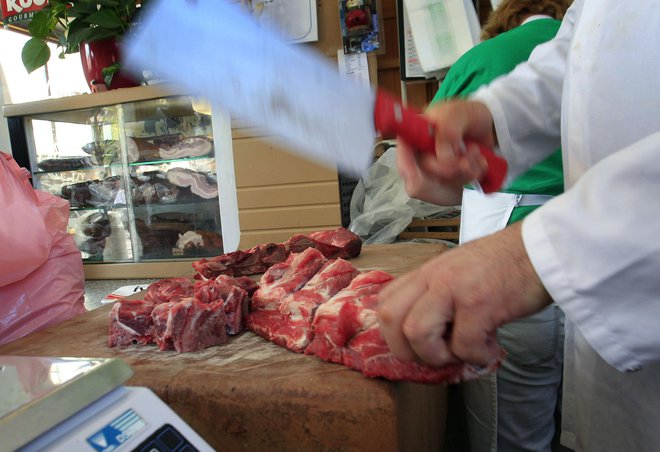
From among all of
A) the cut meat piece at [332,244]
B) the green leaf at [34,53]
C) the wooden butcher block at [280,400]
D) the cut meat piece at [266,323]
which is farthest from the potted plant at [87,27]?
the wooden butcher block at [280,400]

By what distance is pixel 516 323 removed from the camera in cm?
183

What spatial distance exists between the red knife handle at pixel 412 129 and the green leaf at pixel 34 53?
397 centimetres

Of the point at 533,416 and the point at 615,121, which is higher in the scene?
the point at 615,121

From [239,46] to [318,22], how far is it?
10.2 ft

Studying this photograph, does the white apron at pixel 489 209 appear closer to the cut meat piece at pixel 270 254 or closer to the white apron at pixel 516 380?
the white apron at pixel 516 380

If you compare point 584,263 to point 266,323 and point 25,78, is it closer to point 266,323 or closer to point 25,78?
point 266,323

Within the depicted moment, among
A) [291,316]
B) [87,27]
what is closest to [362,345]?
[291,316]

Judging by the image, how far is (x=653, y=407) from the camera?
0.94 metres

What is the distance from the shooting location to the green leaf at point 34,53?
368cm

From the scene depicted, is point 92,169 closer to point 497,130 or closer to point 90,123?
point 90,123

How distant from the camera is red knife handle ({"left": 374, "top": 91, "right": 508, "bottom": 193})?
761mm

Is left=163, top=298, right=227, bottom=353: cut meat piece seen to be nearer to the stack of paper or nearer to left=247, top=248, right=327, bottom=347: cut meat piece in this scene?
left=247, top=248, right=327, bottom=347: cut meat piece

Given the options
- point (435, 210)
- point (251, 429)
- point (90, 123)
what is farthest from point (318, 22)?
point (251, 429)

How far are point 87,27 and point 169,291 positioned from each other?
293 cm
